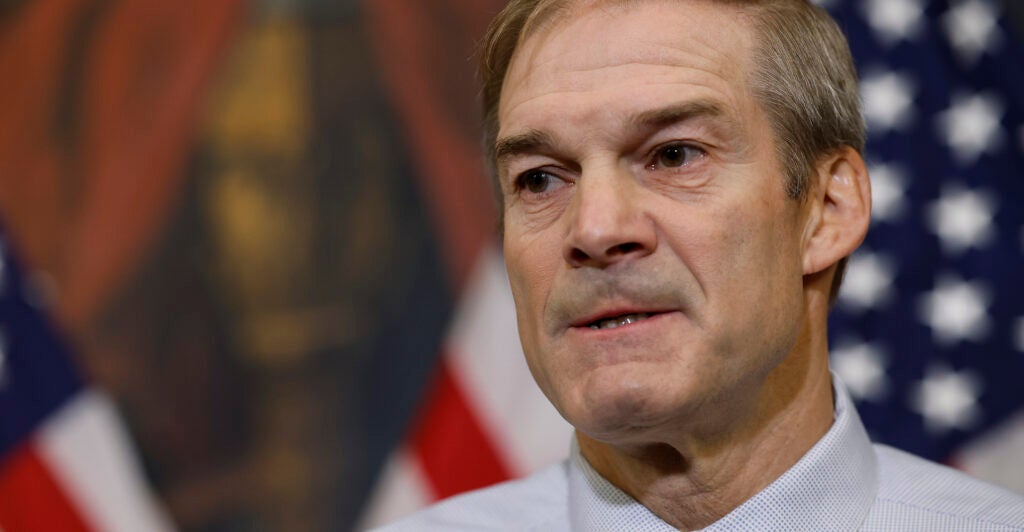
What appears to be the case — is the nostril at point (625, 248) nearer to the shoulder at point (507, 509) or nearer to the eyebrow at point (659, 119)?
the eyebrow at point (659, 119)

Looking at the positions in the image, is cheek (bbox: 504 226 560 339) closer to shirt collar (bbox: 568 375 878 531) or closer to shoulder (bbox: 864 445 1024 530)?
shirt collar (bbox: 568 375 878 531)

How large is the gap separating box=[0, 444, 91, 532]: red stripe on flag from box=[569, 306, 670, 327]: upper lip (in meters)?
1.94

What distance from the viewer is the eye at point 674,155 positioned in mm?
1552

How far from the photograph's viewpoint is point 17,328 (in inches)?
114

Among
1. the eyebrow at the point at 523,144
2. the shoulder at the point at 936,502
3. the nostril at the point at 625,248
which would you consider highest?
the eyebrow at the point at 523,144

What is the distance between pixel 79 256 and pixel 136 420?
0.47 meters

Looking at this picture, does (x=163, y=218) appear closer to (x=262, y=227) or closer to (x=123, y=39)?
(x=262, y=227)

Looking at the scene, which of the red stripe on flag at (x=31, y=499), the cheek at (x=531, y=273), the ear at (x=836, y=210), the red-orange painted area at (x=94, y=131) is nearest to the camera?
the cheek at (x=531, y=273)

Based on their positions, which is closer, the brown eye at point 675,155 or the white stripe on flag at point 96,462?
the brown eye at point 675,155

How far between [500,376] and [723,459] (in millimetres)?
1439

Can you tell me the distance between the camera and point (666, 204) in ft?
4.95

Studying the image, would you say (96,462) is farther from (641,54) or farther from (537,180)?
(641,54)

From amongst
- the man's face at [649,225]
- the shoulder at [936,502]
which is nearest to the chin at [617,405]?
the man's face at [649,225]

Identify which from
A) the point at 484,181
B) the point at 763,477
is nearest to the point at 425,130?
the point at 484,181
